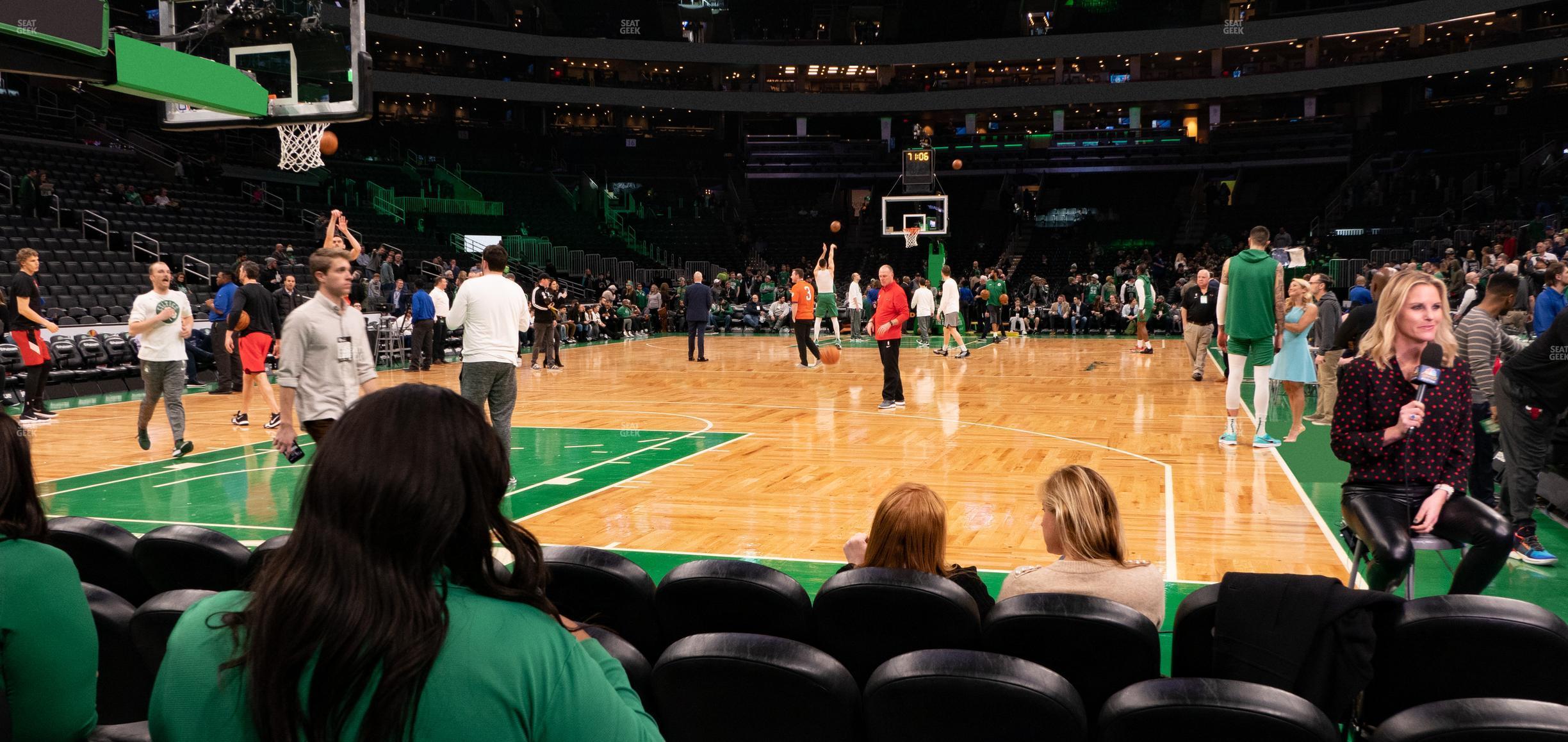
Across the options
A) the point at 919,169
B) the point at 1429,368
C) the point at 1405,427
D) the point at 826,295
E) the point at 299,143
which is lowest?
the point at 1405,427

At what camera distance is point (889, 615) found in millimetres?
2559

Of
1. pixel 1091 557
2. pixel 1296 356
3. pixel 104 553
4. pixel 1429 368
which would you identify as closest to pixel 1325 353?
pixel 1296 356

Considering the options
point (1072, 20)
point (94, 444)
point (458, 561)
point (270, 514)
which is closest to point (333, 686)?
point (458, 561)

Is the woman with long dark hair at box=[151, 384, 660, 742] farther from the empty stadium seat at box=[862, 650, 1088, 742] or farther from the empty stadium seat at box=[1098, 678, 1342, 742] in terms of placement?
the empty stadium seat at box=[1098, 678, 1342, 742]

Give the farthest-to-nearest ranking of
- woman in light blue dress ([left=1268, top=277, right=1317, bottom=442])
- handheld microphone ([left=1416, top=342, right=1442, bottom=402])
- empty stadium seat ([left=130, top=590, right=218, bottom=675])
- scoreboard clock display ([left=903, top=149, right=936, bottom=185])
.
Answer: scoreboard clock display ([left=903, top=149, right=936, bottom=185]) → woman in light blue dress ([left=1268, top=277, right=1317, bottom=442]) → handheld microphone ([left=1416, top=342, right=1442, bottom=402]) → empty stadium seat ([left=130, top=590, right=218, bottom=675])

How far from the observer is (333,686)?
1.16m

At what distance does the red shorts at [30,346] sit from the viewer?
36.5 feet

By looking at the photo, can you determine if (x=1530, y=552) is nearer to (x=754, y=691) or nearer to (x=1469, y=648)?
(x=1469, y=648)

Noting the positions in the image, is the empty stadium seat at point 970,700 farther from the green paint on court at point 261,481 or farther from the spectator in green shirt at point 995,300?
the spectator in green shirt at point 995,300

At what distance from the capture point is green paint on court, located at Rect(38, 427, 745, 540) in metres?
6.88

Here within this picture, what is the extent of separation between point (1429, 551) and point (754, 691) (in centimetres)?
510

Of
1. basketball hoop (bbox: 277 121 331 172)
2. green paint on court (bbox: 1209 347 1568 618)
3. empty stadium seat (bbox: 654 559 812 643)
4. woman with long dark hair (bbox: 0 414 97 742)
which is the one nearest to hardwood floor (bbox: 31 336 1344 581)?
green paint on court (bbox: 1209 347 1568 618)

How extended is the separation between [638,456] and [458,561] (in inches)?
306

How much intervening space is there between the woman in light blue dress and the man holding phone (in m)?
7.49
